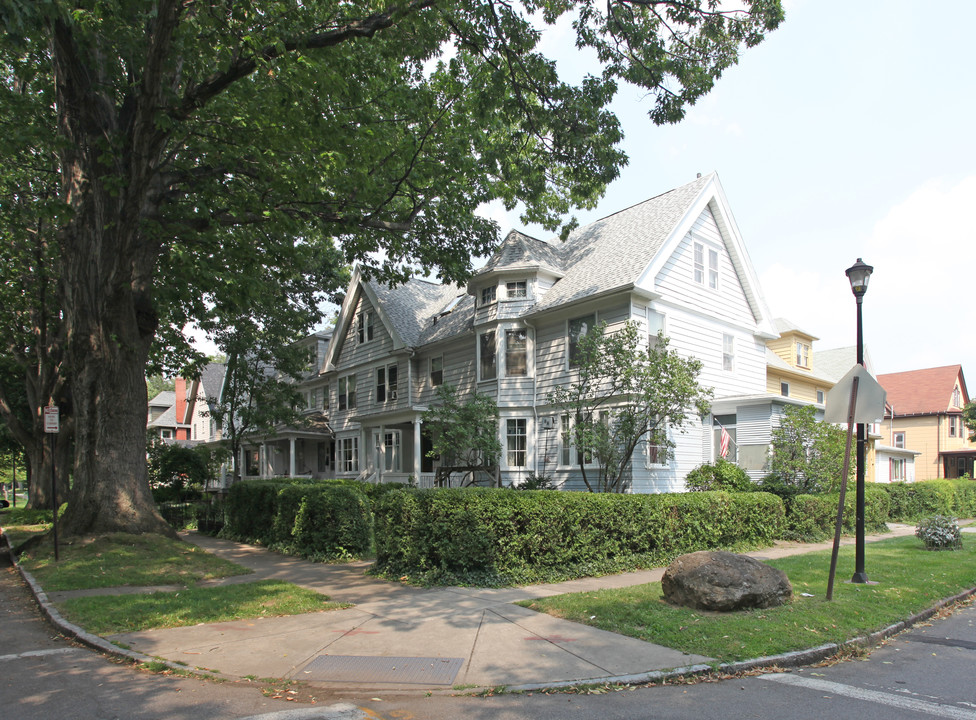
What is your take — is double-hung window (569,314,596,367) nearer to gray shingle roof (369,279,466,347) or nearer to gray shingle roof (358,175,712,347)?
gray shingle roof (358,175,712,347)

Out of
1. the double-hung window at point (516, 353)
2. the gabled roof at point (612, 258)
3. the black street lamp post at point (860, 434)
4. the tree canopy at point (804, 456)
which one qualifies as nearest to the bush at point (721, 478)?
the tree canopy at point (804, 456)

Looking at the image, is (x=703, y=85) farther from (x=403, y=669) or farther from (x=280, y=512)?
(x=280, y=512)

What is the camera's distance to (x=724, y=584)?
786 cm

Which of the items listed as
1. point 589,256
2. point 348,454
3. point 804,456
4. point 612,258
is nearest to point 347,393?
point 348,454

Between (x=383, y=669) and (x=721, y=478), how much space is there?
1461 centimetres

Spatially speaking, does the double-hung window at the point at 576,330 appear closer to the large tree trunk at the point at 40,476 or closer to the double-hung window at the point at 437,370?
the double-hung window at the point at 437,370

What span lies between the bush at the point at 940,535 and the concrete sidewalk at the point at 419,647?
10.2 m

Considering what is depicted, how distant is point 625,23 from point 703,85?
5.85 ft

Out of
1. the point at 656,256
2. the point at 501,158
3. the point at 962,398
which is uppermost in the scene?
the point at 501,158

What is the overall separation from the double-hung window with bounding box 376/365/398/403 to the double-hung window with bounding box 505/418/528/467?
25.6ft

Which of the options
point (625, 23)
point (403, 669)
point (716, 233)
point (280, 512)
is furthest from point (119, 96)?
point (716, 233)

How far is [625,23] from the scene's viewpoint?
11.2 metres

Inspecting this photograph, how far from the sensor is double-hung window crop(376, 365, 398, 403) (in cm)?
2784

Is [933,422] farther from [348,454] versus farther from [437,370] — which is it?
[348,454]
